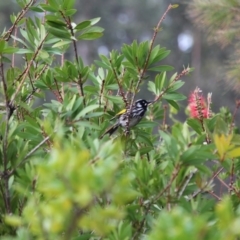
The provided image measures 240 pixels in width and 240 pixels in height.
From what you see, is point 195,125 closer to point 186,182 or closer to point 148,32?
point 186,182

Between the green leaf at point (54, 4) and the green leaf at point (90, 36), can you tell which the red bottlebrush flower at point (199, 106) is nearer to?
the green leaf at point (90, 36)

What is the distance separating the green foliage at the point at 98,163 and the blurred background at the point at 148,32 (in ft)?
44.9

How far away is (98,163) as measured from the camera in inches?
37.2

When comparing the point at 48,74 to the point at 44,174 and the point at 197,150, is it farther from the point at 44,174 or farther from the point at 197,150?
the point at 44,174

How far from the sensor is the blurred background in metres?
16.0

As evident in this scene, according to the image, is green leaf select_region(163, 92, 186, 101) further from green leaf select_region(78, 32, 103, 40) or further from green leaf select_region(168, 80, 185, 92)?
green leaf select_region(78, 32, 103, 40)

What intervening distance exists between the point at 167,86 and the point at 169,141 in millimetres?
570

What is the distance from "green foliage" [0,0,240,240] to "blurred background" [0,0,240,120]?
13.7 m

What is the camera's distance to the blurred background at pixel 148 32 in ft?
52.5

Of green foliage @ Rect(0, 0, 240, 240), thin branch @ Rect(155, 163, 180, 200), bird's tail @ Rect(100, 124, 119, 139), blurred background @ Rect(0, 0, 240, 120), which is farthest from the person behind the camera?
blurred background @ Rect(0, 0, 240, 120)

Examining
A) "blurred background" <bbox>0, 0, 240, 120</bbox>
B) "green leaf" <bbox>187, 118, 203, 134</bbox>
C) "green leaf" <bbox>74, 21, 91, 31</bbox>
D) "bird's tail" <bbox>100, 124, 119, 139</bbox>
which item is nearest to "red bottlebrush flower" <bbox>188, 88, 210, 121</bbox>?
"green leaf" <bbox>187, 118, 203, 134</bbox>

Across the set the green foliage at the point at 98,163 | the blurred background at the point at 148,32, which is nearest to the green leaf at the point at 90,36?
the green foliage at the point at 98,163

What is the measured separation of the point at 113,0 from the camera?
1772 centimetres

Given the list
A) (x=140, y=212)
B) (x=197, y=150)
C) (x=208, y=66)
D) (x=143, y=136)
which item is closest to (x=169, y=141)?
(x=197, y=150)
